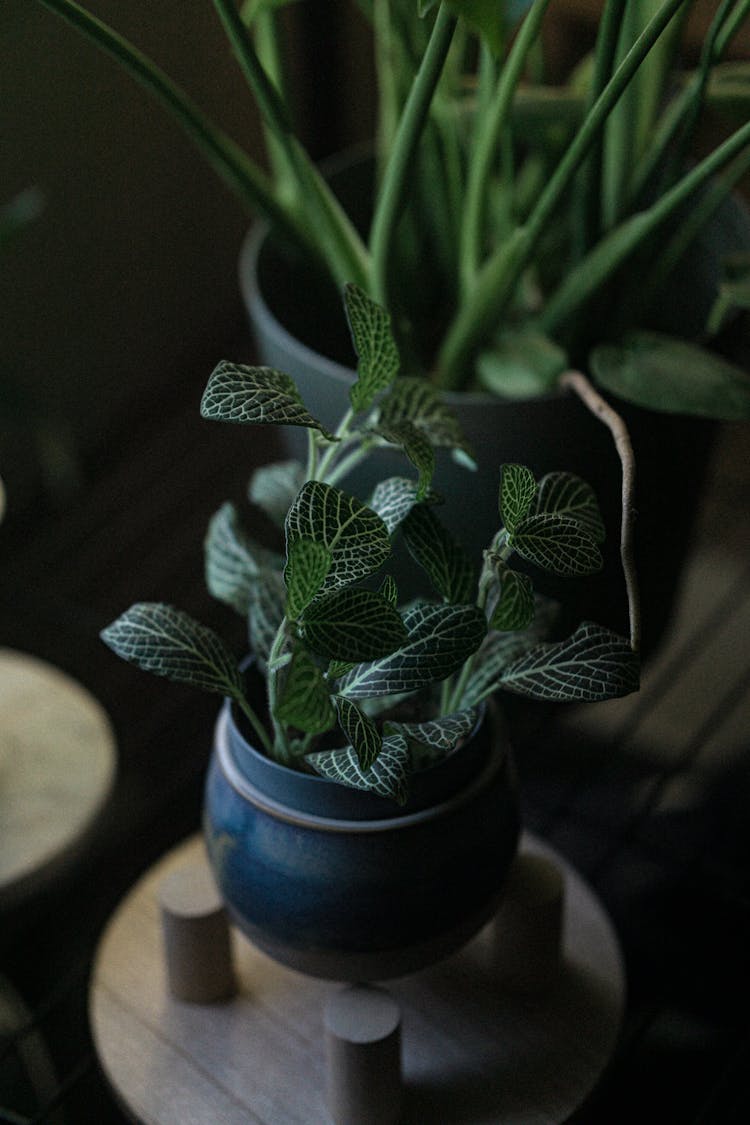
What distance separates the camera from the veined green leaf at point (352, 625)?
49 cm

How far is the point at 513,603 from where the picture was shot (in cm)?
53

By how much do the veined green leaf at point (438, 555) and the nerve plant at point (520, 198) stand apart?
138mm

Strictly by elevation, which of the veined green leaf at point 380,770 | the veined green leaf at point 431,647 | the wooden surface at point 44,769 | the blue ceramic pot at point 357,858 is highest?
the veined green leaf at point 431,647

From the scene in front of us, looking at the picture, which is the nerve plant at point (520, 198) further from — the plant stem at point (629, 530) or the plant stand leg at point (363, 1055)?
the plant stand leg at point (363, 1055)

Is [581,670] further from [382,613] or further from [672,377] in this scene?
[672,377]

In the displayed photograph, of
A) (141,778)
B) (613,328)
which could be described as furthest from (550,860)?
(141,778)

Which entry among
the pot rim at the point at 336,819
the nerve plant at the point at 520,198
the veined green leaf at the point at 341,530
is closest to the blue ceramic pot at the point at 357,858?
the pot rim at the point at 336,819

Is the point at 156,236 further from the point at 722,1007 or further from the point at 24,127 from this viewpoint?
the point at 722,1007

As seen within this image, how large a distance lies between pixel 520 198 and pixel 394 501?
33cm

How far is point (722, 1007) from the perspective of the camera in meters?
0.82

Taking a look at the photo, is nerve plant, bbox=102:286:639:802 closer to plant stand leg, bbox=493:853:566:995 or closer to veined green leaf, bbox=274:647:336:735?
veined green leaf, bbox=274:647:336:735

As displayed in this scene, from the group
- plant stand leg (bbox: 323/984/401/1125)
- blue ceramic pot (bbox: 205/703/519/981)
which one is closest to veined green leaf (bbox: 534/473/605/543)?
blue ceramic pot (bbox: 205/703/519/981)

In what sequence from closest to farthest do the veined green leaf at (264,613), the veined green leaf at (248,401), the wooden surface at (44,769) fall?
the veined green leaf at (248,401)
the veined green leaf at (264,613)
the wooden surface at (44,769)

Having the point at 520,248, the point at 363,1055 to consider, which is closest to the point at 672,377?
the point at 520,248
